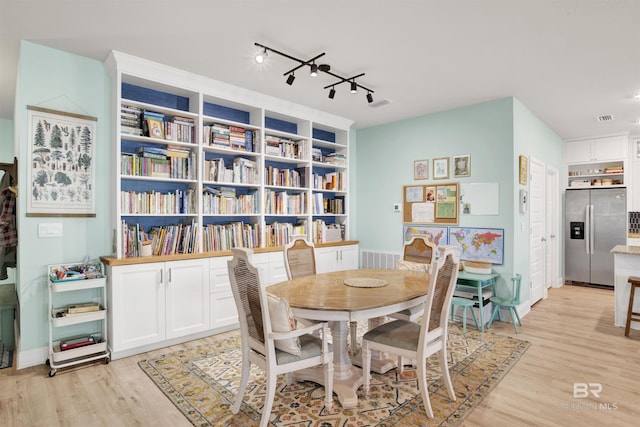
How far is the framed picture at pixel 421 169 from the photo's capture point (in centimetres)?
486

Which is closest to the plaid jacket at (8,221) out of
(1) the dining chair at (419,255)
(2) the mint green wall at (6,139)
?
(2) the mint green wall at (6,139)

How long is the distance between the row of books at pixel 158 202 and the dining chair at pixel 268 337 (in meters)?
1.64

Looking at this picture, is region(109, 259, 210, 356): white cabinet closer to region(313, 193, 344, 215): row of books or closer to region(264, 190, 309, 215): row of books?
region(264, 190, 309, 215): row of books

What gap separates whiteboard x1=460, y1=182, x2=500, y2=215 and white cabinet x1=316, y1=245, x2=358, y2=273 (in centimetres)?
167

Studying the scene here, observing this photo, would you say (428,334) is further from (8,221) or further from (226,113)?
(8,221)

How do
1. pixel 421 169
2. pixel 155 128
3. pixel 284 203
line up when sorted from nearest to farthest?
pixel 155 128 < pixel 284 203 < pixel 421 169

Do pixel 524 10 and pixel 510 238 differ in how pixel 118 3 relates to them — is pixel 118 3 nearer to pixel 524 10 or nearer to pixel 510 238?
pixel 524 10

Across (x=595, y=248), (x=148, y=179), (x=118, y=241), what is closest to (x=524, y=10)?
(x=148, y=179)

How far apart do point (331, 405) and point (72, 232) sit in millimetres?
2667

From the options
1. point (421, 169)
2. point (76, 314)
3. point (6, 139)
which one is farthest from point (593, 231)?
point (6, 139)

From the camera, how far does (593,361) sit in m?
3.07

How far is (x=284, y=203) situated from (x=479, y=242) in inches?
98.2

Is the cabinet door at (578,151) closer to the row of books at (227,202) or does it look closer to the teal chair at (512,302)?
the teal chair at (512,302)

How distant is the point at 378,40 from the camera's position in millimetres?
2809
